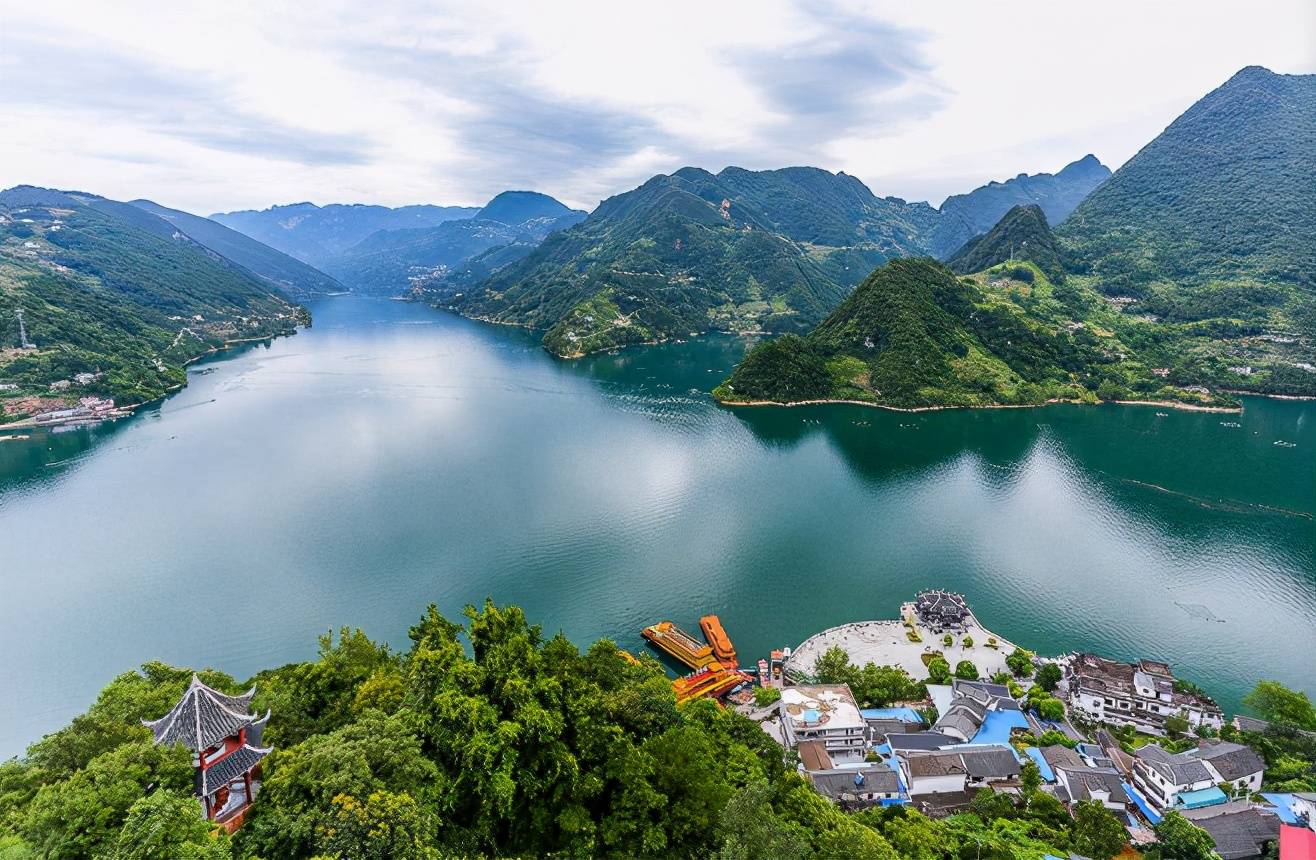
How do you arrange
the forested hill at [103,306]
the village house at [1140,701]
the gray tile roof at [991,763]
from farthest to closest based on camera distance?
the forested hill at [103,306] → the village house at [1140,701] → the gray tile roof at [991,763]

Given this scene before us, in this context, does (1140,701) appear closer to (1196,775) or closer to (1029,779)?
(1196,775)

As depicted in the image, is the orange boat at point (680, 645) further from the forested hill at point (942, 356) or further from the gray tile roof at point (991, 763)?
the forested hill at point (942, 356)

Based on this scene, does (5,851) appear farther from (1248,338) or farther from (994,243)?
(994,243)

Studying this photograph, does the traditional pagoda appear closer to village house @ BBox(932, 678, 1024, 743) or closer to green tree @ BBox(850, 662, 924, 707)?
green tree @ BBox(850, 662, 924, 707)

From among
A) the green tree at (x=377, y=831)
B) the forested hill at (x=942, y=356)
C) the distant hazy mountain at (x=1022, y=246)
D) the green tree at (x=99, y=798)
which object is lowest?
the green tree at (x=99, y=798)

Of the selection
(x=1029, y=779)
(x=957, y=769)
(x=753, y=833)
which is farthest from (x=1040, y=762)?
(x=753, y=833)

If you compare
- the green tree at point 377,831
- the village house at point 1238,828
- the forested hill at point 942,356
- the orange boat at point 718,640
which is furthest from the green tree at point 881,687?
the forested hill at point 942,356

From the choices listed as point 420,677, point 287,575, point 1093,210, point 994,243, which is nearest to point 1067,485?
point 420,677

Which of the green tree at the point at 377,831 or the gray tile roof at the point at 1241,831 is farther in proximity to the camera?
the gray tile roof at the point at 1241,831
